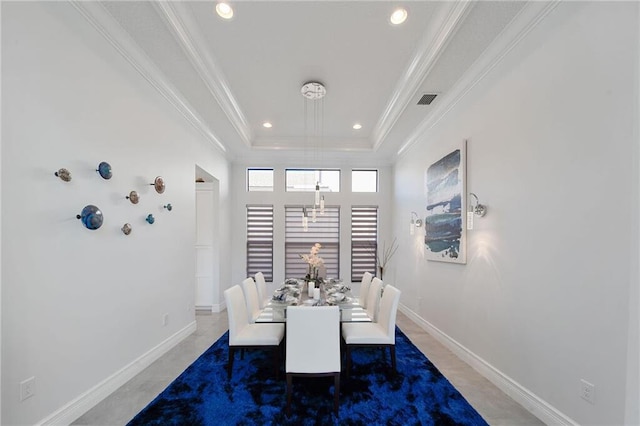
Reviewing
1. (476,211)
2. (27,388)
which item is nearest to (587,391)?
(476,211)

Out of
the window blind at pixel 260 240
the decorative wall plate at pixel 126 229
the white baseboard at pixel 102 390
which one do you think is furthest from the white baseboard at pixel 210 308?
the decorative wall plate at pixel 126 229

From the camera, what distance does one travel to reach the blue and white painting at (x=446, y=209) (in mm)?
3252

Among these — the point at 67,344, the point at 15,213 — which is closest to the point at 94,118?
the point at 15,213

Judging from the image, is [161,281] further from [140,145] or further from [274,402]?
[274,402]

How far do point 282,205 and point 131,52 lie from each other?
395 cm

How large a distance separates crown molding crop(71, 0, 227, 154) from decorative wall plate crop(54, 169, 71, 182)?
124 cm

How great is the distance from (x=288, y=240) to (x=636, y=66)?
5.48 m

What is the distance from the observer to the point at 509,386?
8.02 feet

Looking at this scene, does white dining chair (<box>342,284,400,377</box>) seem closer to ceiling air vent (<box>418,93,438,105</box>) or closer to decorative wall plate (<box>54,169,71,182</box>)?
ceiling air vent (<box>418,93,438,105</box>)

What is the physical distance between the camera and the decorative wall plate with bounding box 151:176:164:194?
3119mm

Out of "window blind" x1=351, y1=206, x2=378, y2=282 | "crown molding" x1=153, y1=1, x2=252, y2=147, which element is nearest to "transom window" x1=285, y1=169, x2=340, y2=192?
"window blind" x1=351, y1=206, x2=378, y2=282

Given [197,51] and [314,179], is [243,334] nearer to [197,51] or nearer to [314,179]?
[197,51]

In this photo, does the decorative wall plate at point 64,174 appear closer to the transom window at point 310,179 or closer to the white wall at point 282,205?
the white wall at point 282,205

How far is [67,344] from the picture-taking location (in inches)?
82.0
